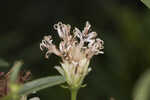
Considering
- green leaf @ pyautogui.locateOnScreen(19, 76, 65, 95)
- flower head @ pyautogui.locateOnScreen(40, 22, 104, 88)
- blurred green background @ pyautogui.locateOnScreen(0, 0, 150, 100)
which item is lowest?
green leaf @ pyautogui.locateOnScreen(19, 76, 65, 95)

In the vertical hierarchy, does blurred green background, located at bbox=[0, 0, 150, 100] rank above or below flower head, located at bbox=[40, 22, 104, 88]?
above

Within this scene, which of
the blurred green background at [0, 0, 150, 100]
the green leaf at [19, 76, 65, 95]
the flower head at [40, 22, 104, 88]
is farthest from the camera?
the blurred green background at [0, 0, 150, 100]

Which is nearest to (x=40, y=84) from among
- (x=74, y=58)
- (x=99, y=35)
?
(x=74, y=58)

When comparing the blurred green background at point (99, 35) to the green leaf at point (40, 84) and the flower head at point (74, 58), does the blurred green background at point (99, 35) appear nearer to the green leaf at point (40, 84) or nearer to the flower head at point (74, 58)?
the flower head at point (74, 58)

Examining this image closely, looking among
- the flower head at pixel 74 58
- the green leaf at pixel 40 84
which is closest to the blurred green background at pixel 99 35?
the flower head at pixel 74 58

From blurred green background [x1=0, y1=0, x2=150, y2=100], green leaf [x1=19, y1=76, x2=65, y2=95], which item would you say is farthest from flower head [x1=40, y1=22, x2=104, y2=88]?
blurred green background [x1=0, y1=0, x2=150, y2=100]

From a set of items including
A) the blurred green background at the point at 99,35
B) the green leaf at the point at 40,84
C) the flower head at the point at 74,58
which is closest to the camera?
the green leaf at the point at 40,84

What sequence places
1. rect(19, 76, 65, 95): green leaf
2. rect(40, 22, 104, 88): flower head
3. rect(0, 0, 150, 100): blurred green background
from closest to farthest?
rect(19, 76, 65, 95): green leaf → rect(40, 22, 104, 88): flower head → rect(0, 0, 150, 100): blurred green background

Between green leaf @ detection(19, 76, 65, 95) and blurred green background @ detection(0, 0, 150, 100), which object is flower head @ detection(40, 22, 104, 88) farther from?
blurred green background @ detection(0, 0, 150, 100)
